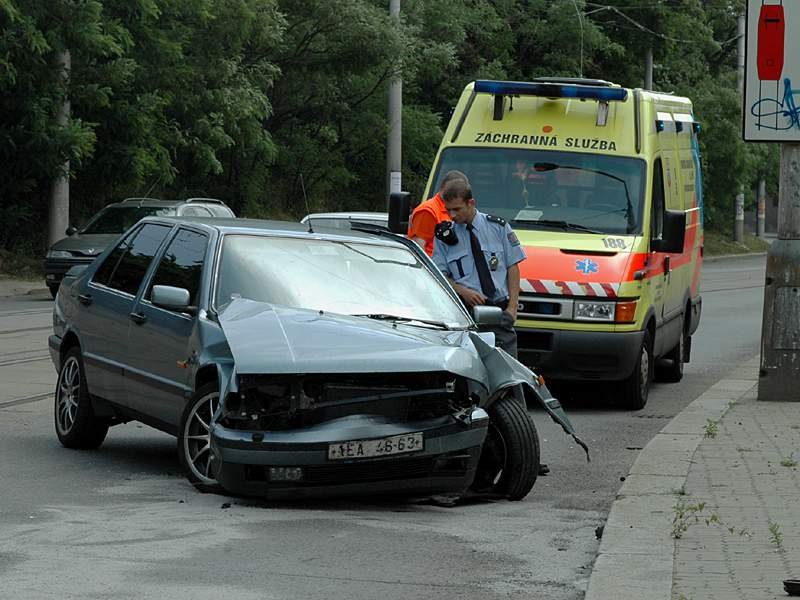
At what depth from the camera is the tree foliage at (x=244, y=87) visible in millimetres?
28500

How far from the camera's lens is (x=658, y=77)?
5722 cm

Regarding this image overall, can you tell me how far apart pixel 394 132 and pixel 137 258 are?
918 inches

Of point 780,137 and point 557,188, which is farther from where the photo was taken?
point 557,188

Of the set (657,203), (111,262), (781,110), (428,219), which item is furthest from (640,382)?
(111,262)

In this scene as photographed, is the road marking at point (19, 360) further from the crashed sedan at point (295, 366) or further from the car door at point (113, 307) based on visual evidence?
the car door at point (113, 307)

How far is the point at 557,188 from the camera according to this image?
13859mm

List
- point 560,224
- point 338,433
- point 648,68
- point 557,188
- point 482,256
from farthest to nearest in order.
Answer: point 648,68 < point 557,188 < point 560,224 < point 482,256 < point 338,433

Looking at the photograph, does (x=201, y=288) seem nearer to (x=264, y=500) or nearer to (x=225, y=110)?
(x=264, y=500)

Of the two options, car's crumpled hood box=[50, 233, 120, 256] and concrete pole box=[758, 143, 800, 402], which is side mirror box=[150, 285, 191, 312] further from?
car's crumpled hood box=[50, 233, 120, 256]

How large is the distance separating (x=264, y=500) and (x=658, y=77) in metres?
50.6

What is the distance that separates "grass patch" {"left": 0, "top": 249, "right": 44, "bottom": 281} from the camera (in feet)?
98.6

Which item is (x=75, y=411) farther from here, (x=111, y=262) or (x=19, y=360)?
(x=19, y=360)

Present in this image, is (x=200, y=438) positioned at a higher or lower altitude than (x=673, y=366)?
higher

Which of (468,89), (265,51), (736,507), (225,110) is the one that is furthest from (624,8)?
Result: (736,507)
